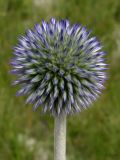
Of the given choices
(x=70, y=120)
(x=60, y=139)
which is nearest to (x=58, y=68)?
(x=60, y=139)

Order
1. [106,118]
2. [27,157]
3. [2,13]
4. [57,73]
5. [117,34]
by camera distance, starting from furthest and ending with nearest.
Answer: [117,34] < [2,13] < [106,118] < [27,157] < [57,73]

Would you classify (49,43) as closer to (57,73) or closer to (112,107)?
(57,73)

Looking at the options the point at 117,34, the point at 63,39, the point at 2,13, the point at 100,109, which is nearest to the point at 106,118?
the point at 100,109

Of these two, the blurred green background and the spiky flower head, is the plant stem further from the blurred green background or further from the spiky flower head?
the blurred green background

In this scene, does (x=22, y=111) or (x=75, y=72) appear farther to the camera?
(x=22, y=111)

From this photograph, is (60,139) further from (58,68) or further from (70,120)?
(70,120)

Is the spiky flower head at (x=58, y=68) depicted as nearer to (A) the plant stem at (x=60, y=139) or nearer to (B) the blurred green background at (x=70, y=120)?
(A) the plant stem at (x=60, y=139)
